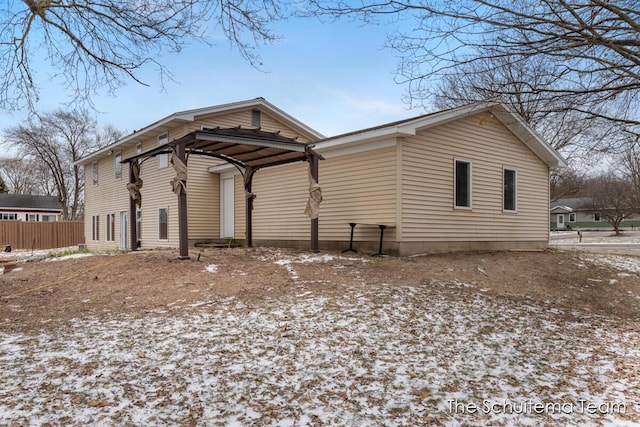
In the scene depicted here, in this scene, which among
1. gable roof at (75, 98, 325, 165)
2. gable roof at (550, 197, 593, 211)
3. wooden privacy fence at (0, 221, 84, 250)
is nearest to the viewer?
gable roof at (75, 98, 325, 165)

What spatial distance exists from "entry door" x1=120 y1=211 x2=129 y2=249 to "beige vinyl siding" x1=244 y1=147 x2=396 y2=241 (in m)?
6.65

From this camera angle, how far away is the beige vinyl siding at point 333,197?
11375 millimetres

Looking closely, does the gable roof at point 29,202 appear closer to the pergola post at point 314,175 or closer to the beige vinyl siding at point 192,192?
the beige vinyl siding at point 192,192

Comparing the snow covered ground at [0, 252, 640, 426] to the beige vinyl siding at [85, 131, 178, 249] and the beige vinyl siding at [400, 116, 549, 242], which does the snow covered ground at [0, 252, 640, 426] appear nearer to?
the beige vinyl siding at [400, 116, 549, 242]

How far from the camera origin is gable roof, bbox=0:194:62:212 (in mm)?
40781

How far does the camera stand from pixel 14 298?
7180mm

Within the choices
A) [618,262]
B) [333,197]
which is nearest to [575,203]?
[618,262]

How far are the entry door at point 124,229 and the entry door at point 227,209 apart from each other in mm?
5427

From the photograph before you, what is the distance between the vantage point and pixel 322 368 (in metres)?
4.30

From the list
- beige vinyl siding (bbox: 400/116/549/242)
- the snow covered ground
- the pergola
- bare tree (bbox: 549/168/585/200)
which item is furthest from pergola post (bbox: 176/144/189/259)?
bare tree (bbox: 549/168/585/200)

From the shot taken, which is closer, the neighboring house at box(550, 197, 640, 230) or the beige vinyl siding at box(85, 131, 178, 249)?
the beige vinyl siding at box(85, 131, 178, 249)

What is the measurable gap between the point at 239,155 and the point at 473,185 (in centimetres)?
657

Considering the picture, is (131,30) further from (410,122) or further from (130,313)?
(410,122)

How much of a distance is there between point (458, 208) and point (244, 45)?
295 inches
